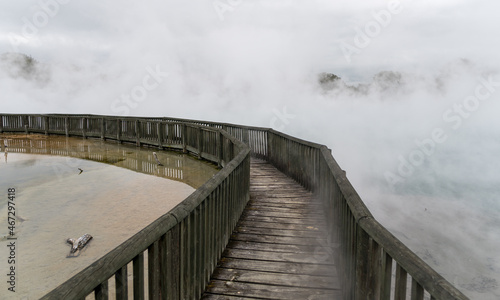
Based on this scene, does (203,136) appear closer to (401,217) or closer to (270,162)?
(270,162)

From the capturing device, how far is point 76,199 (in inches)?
366

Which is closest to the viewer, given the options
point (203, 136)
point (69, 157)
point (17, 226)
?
point (17, 226)

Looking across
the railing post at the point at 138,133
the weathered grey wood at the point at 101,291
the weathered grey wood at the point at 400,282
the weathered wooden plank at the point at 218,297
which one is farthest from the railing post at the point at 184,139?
the weathered grey wood at the point at 400,282

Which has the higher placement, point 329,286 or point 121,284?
point 121,284

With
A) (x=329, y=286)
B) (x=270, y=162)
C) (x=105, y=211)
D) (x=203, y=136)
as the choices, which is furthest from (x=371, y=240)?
(x=203, y=136)

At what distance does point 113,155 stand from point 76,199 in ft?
24.7

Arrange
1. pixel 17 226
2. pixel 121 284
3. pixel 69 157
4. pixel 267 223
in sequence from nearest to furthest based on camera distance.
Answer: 1. pixel 121 284
2. pixel 267 223
3. pixel 17 226
4. pixel 69 157

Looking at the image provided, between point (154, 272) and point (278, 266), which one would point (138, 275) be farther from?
point (278, 266)

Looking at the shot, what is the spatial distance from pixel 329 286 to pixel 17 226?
642 cm

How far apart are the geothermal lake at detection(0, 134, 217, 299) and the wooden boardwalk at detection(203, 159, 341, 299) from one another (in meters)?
2.40

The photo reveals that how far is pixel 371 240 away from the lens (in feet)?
9.70

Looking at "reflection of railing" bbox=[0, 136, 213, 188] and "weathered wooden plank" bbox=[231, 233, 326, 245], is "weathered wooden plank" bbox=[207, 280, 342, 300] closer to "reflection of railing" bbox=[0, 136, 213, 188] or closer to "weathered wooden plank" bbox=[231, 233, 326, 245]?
"weathered wooden plank" bbox=[231, 233, 326, 245]

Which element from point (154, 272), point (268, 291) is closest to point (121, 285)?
point (154, 272)

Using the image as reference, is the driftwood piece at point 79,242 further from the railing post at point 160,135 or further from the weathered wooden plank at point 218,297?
the railing post at point 160,135
